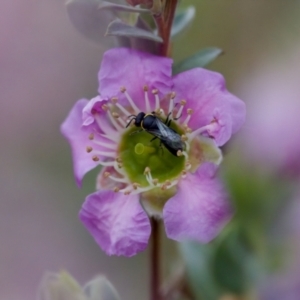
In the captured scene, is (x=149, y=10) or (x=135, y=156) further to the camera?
(x=135, y=156)

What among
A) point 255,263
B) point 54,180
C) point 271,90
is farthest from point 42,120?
point 255,263

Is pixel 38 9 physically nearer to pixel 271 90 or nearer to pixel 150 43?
pixel 271 90

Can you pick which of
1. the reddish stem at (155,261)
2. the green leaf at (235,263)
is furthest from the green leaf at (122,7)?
the green leaf at (235,263)

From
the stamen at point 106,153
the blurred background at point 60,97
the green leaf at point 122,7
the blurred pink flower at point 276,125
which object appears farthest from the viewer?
the blurred background at point 60,97

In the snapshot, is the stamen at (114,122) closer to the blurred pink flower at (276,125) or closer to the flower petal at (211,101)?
the flower petal at (211,101)

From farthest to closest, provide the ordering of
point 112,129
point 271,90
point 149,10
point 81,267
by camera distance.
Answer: point 81,267 < point 271,90 < point 112,129 < point 149,10

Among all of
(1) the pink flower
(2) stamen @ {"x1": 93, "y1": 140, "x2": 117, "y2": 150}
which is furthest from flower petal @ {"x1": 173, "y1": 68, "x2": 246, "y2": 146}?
(2) stamen @ {"x1": 93, "y1": 140, "x2": 117, "y2": 150}
